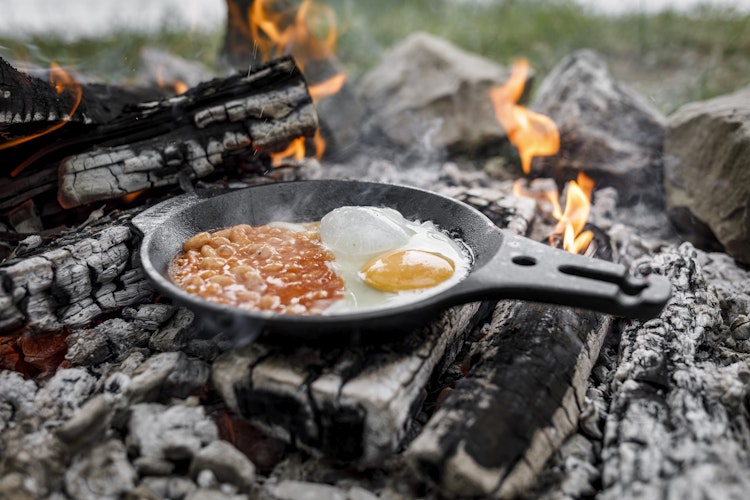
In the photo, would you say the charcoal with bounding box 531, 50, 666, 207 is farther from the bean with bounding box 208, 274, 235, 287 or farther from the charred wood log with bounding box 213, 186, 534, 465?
the bean with bounding box 208, 274, 235, 287

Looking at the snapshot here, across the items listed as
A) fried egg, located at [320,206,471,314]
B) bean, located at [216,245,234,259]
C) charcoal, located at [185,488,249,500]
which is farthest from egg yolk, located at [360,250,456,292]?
charcoal, located at [185,488,249,500]

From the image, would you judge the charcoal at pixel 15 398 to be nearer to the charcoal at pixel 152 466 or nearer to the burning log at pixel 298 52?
the charcoal at pixel 152 466

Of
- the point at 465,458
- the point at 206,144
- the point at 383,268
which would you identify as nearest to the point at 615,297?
the point at 465,458

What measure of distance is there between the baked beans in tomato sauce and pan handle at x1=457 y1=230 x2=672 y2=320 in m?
0.70

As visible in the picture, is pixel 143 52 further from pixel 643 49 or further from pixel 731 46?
pixel 731 46

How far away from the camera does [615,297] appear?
1992 mm

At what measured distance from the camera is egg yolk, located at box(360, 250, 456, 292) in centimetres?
247

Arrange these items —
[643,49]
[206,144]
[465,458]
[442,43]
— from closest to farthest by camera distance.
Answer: [465,458], [206,144], [442,43], [643,49]

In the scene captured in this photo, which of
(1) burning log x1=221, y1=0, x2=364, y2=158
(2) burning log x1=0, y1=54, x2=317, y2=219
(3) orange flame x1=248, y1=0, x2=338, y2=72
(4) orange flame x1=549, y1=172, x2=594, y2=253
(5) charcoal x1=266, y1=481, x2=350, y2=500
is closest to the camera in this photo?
(5) charcoal x1=266, y1=481, x2=350, y2=500

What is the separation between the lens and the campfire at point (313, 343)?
203 cm

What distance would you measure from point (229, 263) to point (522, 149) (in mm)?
3246

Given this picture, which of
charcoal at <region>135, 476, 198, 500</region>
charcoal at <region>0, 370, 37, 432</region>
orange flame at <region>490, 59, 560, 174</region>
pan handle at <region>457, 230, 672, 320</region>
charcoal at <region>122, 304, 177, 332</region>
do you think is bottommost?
charcoal at <region>135, 476, 198, 500</region>

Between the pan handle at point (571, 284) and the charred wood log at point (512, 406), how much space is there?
35 centimetres

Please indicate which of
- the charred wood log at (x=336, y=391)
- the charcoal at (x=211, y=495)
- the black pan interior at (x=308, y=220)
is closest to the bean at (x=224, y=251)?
the black pan interior at (x=308, y=220)
